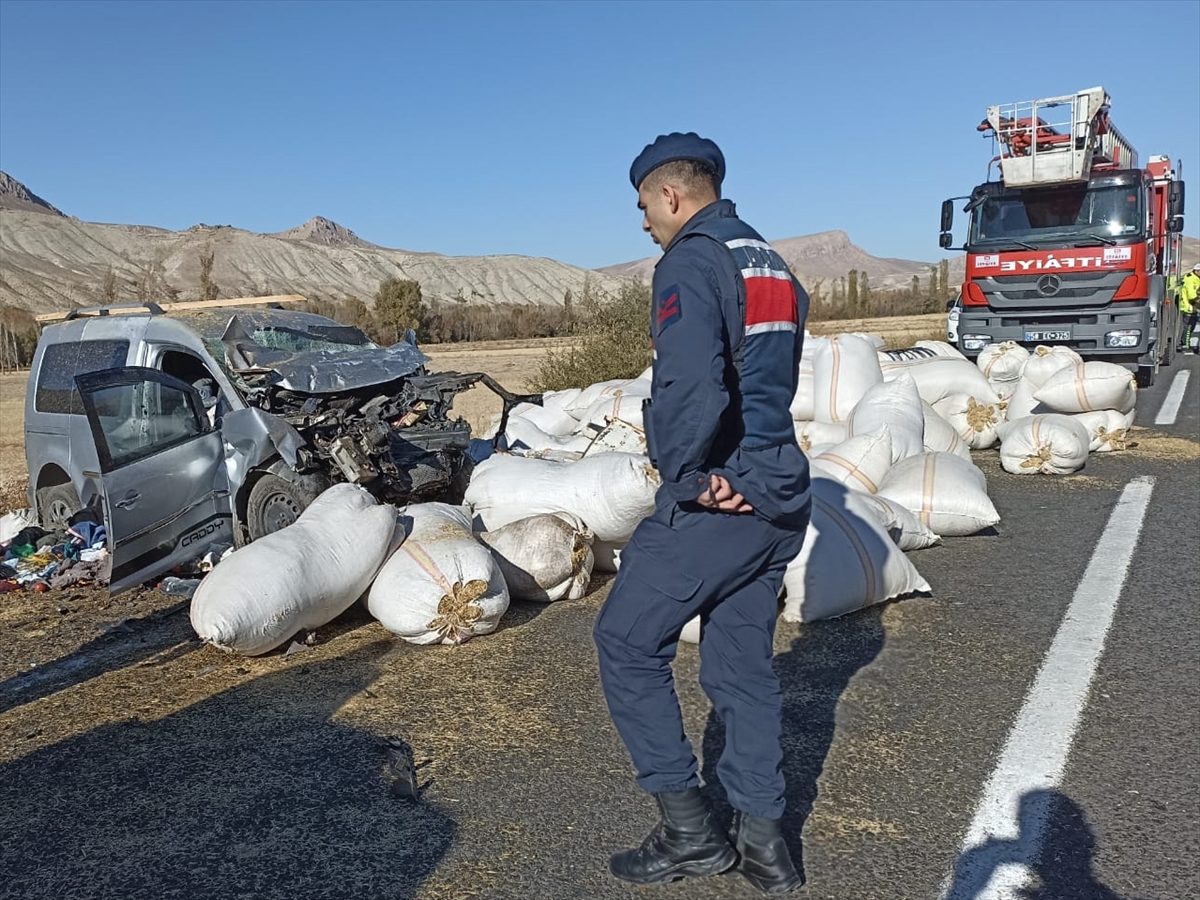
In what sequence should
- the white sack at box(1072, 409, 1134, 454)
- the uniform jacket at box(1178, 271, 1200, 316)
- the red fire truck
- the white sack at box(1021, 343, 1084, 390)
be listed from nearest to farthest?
the white sack at box(1072, 409, 1134, 454), the white sack at box(1021, 343, 1084, 390), the red fire truck, the uniform jacket at box(1178, 271, 1200, 316)

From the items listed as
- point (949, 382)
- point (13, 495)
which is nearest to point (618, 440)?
point (949, 382)

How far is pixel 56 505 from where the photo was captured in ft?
22.5

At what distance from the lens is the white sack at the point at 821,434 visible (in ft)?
24.9

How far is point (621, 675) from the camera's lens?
2.62 m

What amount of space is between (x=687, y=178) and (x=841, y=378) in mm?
5629

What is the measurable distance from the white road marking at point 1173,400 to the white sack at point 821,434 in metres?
5.54

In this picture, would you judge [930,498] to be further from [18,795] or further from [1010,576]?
[18,795]

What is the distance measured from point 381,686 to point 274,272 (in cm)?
12929

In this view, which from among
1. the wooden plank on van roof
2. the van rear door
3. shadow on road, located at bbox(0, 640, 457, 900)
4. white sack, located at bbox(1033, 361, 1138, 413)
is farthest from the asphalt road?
white sack, located at bbox(1033, 361, 1138, 413)

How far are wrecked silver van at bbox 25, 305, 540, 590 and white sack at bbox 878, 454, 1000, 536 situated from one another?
2856mm

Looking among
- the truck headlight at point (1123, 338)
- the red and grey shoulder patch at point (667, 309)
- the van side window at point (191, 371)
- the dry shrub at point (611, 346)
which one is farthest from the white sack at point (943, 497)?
the truck headlight at point (1123, 338)

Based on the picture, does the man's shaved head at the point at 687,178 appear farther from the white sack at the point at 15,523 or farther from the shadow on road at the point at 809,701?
the white sack at the point at 15,523

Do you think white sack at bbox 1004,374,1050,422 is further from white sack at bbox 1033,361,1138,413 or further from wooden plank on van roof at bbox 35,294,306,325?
wooden plank on van roof at bbox 35,294,306,325

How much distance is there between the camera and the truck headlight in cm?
1278
